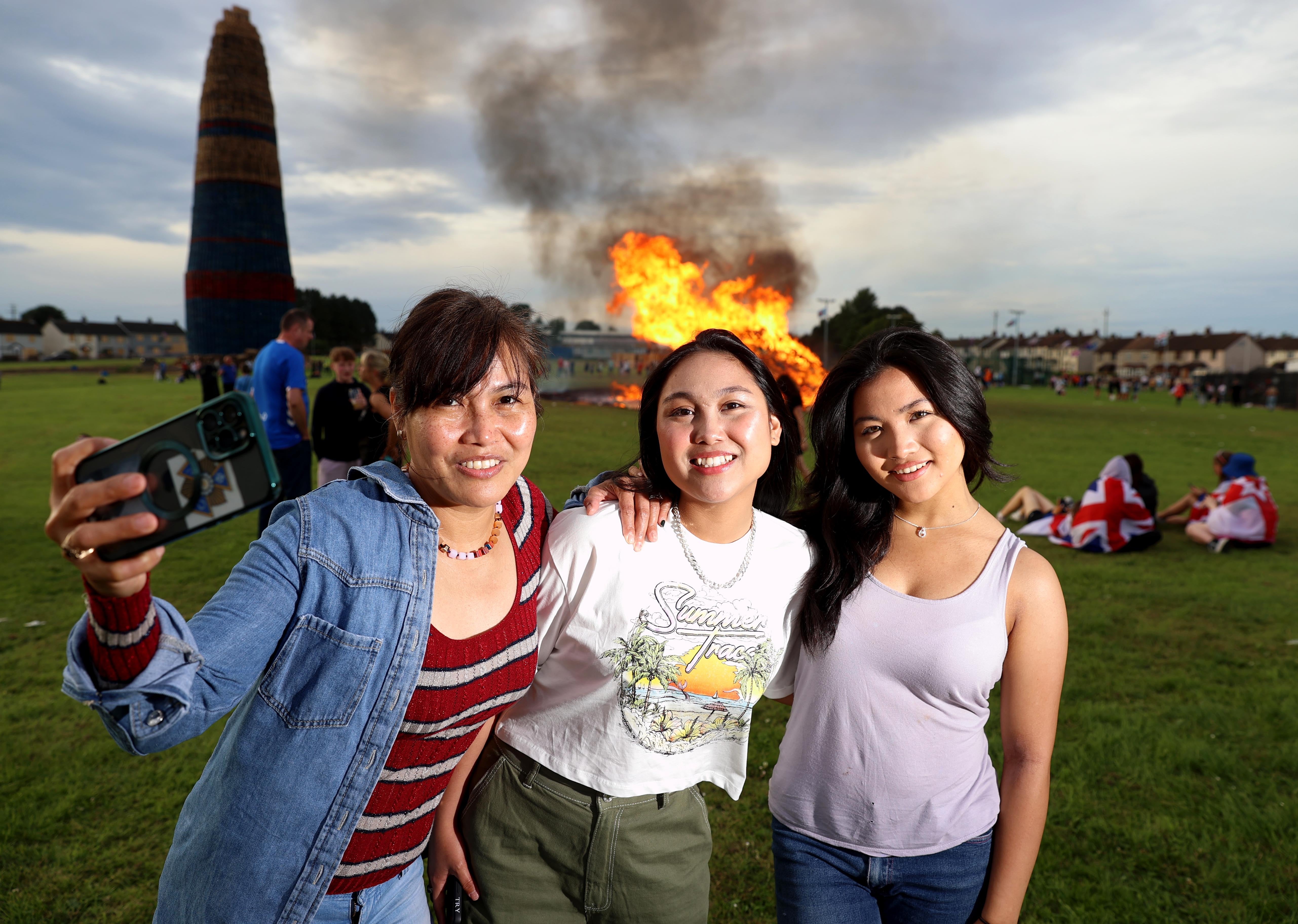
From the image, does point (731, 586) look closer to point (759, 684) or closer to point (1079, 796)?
point (759, 684)

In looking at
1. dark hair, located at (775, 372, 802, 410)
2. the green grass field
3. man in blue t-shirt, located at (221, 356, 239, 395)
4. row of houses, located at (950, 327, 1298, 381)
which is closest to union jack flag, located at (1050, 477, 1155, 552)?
the green grass field

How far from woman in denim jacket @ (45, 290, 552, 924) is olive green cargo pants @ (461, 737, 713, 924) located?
19 centimetres

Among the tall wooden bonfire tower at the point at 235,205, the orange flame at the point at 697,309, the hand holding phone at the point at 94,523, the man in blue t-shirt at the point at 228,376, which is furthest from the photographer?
the tall wooden bonfire tower at the point at 235,205

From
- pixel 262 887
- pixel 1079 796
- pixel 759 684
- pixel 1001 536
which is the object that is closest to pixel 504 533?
pixel 759 684

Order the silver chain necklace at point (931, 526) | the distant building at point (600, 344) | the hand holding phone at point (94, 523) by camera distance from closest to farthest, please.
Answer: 1. the hand holding phone at point (94, 523)
2. the silver chain necklace at point (931, 526)
3. the distant building at point (600, 344)

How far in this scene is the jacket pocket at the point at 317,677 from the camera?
1687 millimetres

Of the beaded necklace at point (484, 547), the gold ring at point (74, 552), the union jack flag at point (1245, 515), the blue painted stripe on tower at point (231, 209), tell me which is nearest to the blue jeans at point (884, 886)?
the beaded necklace at point (484, 547)

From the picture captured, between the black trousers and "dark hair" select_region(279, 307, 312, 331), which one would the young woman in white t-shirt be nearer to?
the black trousers

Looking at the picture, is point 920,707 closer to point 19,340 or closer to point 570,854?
point 570,854

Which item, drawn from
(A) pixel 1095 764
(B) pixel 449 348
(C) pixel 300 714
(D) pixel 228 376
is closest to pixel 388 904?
(C) pixel 300 714

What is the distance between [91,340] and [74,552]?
148 meters

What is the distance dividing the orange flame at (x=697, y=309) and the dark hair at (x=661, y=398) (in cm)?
2324

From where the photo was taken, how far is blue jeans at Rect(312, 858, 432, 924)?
1.93 metres

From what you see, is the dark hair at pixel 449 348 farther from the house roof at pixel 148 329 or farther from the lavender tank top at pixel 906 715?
the house roof at pixel 148 329
